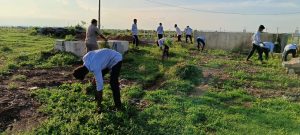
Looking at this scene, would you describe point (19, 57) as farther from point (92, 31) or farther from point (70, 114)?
point (70, 114)

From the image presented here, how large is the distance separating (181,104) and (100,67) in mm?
2113

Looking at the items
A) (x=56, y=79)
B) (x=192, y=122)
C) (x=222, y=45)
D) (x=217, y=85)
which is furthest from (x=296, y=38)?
(x=192, y=122)

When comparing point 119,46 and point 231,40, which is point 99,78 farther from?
point 231,40

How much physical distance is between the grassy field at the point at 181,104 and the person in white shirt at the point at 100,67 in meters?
0.40

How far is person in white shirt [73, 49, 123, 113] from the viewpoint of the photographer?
7.61 m

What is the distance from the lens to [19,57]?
1584cm

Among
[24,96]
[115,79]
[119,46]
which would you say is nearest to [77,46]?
[119,46]

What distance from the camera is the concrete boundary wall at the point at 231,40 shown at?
2352cm

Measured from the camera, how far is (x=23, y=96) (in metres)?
9.39

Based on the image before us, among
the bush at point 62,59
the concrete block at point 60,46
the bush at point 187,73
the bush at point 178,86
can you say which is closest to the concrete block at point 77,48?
the concrete block at point 60,46

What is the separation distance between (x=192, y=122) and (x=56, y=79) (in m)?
5.23

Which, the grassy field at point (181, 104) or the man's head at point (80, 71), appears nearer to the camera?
the grassy field at point (181, 104)

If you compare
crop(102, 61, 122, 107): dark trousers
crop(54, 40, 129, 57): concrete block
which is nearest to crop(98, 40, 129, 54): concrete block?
crop(54, 40, 129, 57): concrete block

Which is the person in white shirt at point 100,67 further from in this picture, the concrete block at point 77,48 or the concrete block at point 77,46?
the concrete block at point 77,48
